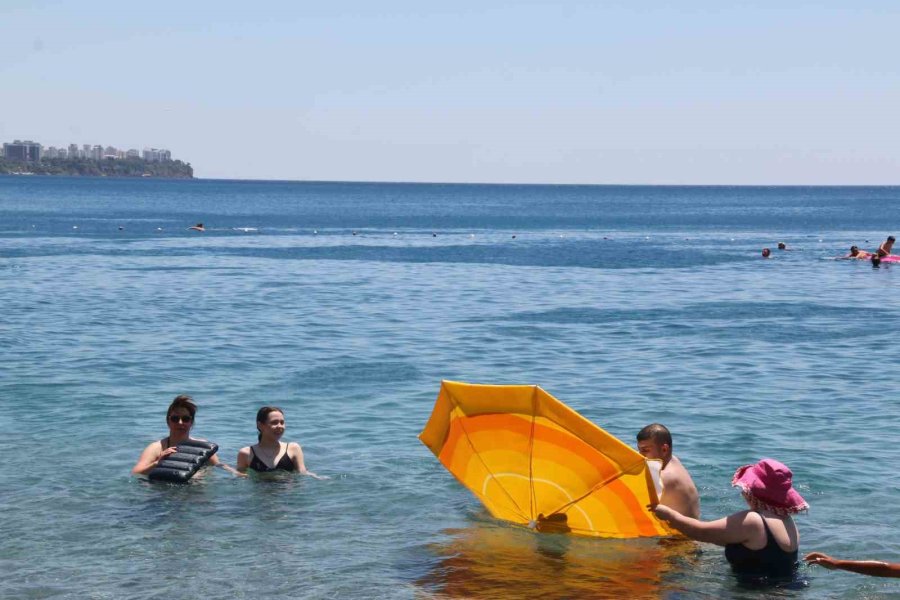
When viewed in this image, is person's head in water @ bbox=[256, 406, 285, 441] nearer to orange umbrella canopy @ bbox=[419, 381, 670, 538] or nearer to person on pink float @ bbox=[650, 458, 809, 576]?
orange umbrella canopy @ bbox=[419, 381, 670, 538]

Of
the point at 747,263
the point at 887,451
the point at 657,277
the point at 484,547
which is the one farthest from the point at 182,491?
the point at 747,263

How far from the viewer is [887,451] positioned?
1664 cm

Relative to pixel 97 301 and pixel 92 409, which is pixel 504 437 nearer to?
pixel 92 409

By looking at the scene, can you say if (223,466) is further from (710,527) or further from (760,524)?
(760,524)

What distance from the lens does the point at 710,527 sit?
1020 cm

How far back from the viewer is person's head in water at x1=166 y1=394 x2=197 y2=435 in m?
13.8

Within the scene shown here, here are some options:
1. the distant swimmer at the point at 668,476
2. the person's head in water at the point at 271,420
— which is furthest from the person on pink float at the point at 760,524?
the person's head in water at the point at 271,420

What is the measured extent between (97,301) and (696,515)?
28.2m

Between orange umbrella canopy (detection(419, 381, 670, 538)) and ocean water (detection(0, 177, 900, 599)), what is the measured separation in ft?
1.60

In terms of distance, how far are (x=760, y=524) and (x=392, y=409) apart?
990 centimetres

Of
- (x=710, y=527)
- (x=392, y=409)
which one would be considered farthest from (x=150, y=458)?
(x=710, y=527)

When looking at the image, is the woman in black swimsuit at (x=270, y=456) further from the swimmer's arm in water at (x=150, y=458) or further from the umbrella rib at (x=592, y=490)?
the umbrella rib at (x=592, y=490)

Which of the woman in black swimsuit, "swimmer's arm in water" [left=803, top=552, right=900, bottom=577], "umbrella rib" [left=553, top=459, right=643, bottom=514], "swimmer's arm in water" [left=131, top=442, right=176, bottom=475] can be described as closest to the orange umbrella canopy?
"umbrella rib" [left=553, top=459, right=643, bottom=514]

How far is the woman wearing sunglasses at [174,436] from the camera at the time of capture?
13.8 m
